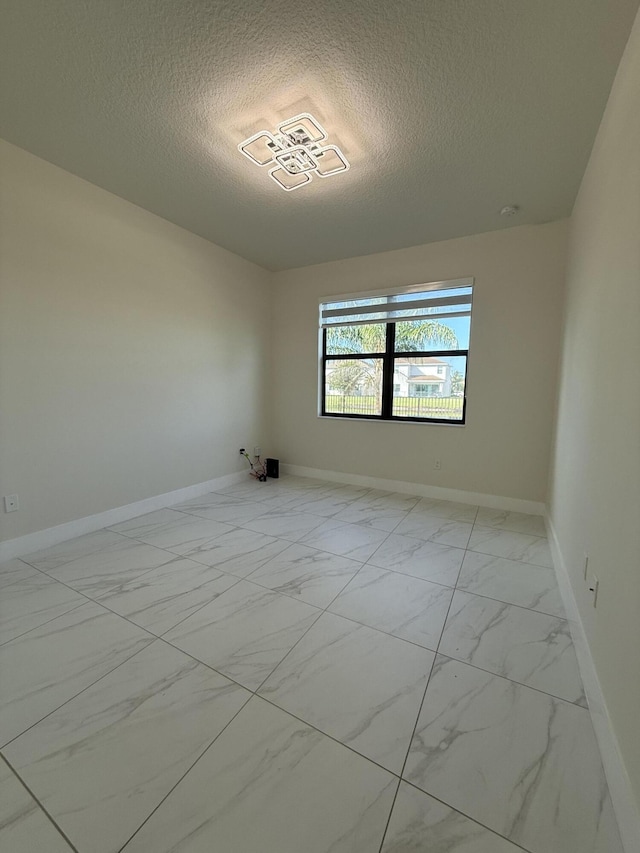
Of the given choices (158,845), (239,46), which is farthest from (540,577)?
(239,46)

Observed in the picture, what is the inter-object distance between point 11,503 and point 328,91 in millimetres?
3167

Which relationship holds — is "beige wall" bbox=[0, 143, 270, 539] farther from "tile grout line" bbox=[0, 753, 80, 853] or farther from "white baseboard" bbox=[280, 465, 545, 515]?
"tile grout line" bbox=[0, 753, 80, 853]

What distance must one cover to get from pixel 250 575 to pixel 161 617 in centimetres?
55

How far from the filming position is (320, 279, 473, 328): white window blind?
3.39 metres

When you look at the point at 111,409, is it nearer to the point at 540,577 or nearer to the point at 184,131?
the point at 184,131

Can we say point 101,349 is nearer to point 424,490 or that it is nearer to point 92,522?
point 92,522

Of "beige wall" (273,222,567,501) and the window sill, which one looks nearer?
"beige wall" (273,222,567,501)

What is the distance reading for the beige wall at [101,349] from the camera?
2.24 m

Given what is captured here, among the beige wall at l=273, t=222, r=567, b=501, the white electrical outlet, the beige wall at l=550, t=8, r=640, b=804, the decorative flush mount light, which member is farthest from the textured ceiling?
the white electrical outlet

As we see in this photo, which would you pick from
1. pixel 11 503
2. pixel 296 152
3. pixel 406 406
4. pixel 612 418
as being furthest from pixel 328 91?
pixel 11 503

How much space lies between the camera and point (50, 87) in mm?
1734

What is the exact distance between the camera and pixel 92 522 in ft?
8.84

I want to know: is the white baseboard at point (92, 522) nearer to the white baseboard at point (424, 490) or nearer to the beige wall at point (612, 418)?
the white baseboard at point (424, 490)

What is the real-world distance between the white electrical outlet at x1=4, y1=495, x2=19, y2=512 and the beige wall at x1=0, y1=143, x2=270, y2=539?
1.3 inches
